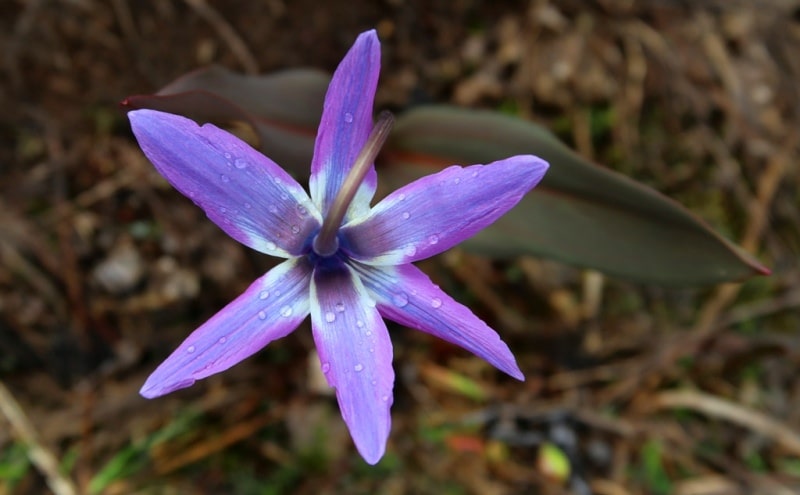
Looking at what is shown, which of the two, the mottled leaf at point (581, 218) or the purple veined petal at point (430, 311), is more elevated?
the purple veined petal at point (430, 311)

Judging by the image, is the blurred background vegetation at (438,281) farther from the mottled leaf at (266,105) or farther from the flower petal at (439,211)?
the flower petal at (439,211)

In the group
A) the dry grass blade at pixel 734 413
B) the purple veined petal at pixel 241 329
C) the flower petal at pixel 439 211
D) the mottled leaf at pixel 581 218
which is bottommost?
the dry grass blade at pixel 734 413

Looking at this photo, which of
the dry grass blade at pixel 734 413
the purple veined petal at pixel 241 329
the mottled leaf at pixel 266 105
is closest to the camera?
the purple veined petal at pixel 241 329

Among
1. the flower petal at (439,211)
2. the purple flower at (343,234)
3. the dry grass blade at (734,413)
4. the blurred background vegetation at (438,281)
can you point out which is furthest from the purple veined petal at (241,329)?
the dry grass blade at (734,413)

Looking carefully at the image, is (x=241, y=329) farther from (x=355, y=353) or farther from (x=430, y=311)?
(x=430, y=311)

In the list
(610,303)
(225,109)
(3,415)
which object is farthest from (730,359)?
(3,415)

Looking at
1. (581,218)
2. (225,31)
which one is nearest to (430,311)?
(581,218)

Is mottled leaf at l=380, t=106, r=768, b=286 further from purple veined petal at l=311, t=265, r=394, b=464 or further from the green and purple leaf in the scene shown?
purple veined petal at l=311, t=265, r=394, b=464
